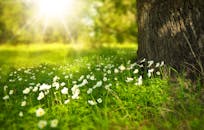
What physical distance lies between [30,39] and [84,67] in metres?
28.5

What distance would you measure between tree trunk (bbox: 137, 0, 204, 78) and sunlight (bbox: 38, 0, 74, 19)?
24.0m

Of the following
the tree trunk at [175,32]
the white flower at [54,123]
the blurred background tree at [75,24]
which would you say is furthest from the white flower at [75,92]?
the blurred background tree at [75,24]

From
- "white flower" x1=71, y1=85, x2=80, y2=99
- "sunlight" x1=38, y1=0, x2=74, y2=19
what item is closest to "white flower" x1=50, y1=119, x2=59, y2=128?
"white flower" x1=71, y1=85, x2=80, y2=99

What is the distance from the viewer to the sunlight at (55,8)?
2958 centimetres

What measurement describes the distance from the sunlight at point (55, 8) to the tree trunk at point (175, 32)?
24.0 m

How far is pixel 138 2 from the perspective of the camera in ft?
17.2

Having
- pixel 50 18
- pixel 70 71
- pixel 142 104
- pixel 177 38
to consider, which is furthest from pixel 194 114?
pixel 50 18

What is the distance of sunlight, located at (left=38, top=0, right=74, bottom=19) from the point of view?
2958 centimetres

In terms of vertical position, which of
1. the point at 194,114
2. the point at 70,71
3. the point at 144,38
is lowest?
the point at 194,114

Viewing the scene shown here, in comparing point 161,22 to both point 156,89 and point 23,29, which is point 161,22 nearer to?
point 156,89

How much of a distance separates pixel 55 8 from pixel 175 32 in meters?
27.0

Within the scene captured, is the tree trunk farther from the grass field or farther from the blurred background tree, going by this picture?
the blurred background tree

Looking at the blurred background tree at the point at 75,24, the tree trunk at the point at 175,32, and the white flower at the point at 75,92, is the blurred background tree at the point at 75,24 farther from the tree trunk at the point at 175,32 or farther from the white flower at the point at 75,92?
the white flower at the point at 75,92

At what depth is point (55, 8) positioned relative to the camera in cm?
3056
